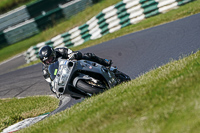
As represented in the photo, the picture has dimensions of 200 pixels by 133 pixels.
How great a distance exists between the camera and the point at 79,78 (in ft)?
20.7

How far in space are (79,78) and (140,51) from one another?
4.05 meters

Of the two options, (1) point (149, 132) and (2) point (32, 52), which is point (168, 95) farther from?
(2) point (32, 52)

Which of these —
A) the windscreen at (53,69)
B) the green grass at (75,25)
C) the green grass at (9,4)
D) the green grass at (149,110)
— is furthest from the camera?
the green grass at (9,4)

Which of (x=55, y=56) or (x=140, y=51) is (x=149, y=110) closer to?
(x=55, y=56)

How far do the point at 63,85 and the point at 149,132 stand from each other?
10.3ft

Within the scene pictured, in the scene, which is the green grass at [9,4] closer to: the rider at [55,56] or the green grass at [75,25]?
the green grass at [75,25]

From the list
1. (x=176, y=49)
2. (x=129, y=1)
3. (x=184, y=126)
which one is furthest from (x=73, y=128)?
(x=129, y=1)

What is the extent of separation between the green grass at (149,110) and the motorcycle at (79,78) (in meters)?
0.76

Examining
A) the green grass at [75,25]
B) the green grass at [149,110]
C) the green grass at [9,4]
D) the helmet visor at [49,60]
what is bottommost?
the green grass at [75,25]

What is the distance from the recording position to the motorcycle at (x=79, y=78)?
624 cm

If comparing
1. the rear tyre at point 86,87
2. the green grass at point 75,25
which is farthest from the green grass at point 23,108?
the green grass at point 75,25

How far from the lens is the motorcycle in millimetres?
6242

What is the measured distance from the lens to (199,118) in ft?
10.6

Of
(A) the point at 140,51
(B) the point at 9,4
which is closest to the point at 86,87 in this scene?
(A) the point at 140,51
